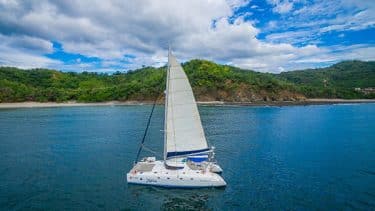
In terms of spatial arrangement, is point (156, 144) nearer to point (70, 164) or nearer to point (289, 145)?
point (70, 164)

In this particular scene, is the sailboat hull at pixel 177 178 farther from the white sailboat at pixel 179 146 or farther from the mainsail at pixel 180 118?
the mainsail at pixel 180 118

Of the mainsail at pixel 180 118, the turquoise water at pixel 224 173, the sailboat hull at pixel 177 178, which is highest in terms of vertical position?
the mainsail at pixel 180 118

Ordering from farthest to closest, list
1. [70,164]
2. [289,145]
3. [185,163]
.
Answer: [289,145]
[70,164]
[185,163]

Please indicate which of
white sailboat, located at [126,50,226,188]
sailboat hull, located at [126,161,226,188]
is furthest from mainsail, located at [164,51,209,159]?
sailboat hull, located at [126,161,226,188]

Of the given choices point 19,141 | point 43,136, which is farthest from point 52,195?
point 43,136

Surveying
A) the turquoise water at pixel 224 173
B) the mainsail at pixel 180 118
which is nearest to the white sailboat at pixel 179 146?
the mainsail at pixel 180 118

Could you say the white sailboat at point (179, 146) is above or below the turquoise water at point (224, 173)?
above
